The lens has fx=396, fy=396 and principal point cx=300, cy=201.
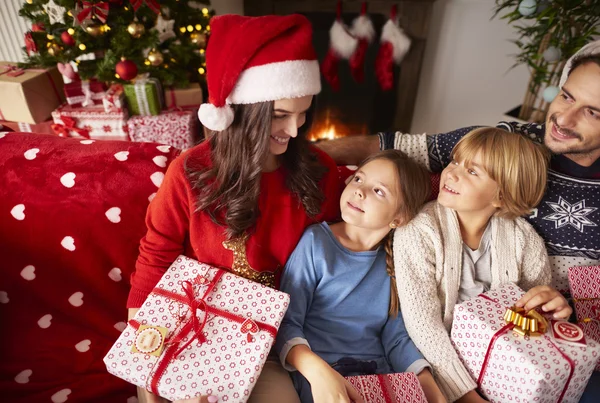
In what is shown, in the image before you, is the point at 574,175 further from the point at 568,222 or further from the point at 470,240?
the point at 470,240

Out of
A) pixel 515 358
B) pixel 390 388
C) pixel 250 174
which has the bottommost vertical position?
pixel 390 388

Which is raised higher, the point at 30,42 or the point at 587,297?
the point at 30,42

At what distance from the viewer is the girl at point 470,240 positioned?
117cm

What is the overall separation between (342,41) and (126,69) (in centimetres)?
147

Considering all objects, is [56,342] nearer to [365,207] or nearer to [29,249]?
[29,249]

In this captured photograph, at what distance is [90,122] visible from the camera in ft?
8.29

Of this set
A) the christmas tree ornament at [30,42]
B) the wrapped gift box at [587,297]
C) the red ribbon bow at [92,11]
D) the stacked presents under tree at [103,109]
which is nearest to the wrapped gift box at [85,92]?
the stacked presents under tree at [103,109]

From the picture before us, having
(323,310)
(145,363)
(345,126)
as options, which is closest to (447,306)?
(323,310)

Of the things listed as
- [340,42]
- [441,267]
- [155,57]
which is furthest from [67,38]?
[441,267]

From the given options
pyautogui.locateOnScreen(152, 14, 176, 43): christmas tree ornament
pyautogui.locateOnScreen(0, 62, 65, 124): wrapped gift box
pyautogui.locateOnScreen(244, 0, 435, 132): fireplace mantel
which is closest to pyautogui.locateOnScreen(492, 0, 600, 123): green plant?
pyautogui.locateOnScreen(244, 0, 435, 132): fireplace mantel

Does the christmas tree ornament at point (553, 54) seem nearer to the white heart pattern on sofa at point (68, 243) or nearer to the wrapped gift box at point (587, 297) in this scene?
the wrapped gift box at point (587, 297)

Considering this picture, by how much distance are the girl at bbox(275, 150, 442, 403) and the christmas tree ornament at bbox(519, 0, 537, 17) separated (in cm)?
155

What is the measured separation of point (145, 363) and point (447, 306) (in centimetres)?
85

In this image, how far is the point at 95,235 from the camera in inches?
50.2
